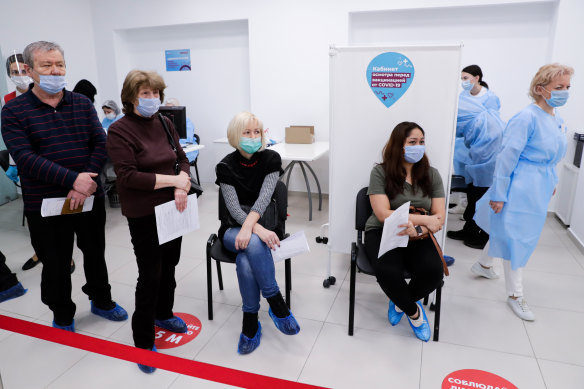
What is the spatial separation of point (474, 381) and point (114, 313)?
2.01 metres

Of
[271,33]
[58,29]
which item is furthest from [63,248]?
[58,29]

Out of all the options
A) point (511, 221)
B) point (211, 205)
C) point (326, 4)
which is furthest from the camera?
point (211, 205)

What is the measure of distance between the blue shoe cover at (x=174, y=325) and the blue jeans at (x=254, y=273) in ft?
1.36

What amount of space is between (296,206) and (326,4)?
2.31 meters

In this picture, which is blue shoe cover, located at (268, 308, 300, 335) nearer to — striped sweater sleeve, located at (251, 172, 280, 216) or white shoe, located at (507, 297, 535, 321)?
striped sweater sleeve, located at (251, 172, 280, 216)

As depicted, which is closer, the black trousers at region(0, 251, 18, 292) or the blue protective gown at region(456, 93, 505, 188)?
the black trousers at region(0, 251, 18, 292)

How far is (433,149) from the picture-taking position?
2504 mm

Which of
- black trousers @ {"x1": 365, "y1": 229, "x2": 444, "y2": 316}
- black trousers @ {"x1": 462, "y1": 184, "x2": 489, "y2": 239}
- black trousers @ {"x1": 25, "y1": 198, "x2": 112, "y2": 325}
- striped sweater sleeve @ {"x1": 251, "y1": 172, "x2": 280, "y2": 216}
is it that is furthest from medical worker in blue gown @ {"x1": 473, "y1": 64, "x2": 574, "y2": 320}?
black trousers @ {"x1": 25, "y1": 198, "x2": 112, "y2": 325}

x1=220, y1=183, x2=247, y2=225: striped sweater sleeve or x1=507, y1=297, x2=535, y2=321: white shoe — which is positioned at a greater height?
x1=220, y1=183, x2=247, y2=225: striped sweater sleeve

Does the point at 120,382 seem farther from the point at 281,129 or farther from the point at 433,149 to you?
the point at 281,129

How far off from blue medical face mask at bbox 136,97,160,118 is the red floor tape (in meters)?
0.97

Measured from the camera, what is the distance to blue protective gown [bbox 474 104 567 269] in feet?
7.59

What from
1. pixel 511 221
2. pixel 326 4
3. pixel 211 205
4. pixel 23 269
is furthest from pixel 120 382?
pixel 326 4

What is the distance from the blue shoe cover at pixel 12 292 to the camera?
2.73m
